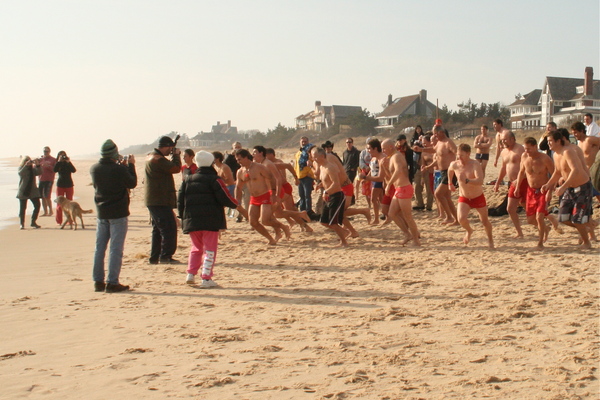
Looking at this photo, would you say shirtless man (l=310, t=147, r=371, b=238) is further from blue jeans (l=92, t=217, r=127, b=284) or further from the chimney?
the chimney

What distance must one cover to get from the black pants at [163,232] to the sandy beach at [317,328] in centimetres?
29

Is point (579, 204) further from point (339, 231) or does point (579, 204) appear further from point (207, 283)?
point (207, 283)

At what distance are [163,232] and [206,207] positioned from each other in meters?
1.80

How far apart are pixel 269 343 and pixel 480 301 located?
2288mm

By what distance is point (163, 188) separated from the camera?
8727 millimetres

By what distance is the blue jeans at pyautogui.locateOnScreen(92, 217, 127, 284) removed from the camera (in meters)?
7.19

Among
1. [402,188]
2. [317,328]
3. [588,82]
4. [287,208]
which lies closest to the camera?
[317,328]

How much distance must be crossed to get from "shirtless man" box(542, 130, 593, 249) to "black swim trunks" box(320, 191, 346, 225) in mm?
2946

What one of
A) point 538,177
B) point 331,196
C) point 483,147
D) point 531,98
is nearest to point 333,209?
point 331,196

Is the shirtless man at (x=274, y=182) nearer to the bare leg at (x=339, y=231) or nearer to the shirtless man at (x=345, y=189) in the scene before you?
the shirtless man at (x=345, y=189)

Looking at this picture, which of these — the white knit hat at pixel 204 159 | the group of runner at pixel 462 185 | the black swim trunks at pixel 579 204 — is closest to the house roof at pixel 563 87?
the group of runner at pixel 462 185

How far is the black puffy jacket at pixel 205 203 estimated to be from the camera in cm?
732

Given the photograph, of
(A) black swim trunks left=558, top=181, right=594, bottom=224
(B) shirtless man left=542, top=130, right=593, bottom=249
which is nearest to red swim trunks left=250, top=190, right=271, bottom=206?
(B) shirtless man left=542, top=130, right=593, bottom=249

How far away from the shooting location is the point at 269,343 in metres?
5.20
